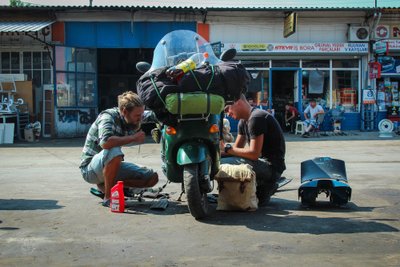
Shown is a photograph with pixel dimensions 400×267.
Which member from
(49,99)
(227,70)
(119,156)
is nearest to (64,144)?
(49,99)

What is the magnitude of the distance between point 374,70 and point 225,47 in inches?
241

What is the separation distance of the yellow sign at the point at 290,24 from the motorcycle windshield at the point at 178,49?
1366cm

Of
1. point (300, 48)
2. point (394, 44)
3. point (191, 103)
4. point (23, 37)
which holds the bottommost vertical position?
point (191, 103)

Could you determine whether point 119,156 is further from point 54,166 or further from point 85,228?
point 54,166

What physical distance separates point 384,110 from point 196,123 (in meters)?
17.5

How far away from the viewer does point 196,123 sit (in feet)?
17.2

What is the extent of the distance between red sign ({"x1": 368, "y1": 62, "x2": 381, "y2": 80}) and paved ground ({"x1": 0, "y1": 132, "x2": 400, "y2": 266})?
13327 mm

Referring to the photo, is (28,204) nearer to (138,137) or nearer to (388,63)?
(138,137)

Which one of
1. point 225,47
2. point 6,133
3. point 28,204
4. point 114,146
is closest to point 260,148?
point 114,146

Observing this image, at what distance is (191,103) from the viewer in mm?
4949

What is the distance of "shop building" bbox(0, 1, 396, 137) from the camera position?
1981 cm

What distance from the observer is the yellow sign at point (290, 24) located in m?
18.9

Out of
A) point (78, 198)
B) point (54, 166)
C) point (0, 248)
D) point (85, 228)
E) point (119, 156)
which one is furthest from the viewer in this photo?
point (54, 166)

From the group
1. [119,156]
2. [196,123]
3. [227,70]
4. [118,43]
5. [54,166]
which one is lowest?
[54,166]
